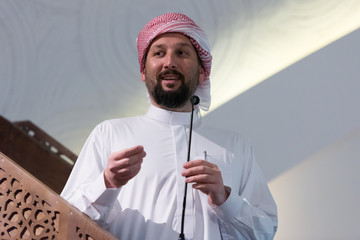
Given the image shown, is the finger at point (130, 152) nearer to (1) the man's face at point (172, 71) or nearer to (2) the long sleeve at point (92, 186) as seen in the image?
(2) the long sleeve at point (92, 186)

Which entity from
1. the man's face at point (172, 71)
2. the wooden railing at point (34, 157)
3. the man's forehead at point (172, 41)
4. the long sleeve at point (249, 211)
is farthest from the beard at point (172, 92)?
the wooden railing at point (34, 157)

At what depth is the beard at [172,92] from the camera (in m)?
2.30

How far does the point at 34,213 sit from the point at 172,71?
773mm

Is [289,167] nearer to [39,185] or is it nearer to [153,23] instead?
[153,23]

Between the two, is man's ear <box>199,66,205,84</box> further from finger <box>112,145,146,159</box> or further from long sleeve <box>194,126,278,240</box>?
finger <box>112,145,146,159</box>

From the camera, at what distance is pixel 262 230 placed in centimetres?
215

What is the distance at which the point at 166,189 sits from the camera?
2172mm

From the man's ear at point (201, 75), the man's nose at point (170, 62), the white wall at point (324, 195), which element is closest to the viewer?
the man's nose at point (170, 62)

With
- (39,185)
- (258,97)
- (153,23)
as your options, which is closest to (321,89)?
(258,97)

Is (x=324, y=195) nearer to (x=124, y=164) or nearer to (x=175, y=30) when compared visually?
(x=175, y=30)

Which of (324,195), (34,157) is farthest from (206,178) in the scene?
(324,195)

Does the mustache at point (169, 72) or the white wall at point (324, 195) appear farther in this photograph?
the white wall at point (324, 195)

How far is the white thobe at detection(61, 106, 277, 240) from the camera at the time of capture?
2062mm

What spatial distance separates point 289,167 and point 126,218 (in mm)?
2742
